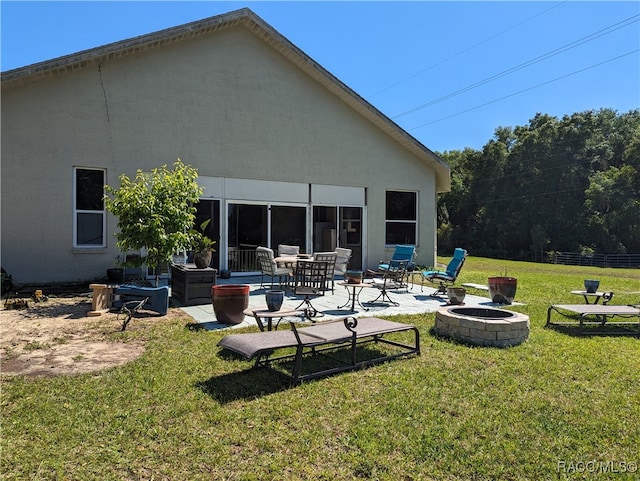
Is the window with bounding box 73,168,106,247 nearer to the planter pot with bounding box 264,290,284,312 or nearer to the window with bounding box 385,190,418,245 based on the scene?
the planter pot with bounding box 264,290,284,312

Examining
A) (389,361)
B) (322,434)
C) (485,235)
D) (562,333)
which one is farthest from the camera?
(485,235)

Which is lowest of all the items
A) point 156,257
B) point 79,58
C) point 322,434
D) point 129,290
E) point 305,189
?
point 322,434

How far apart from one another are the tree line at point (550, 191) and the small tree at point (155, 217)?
40.0 metres

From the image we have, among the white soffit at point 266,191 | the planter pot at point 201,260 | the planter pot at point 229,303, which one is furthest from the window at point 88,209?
the planter pot at point 229,303

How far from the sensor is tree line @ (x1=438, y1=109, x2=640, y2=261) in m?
39.9

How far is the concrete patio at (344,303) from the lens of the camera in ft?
24.6

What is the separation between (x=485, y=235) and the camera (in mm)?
47094

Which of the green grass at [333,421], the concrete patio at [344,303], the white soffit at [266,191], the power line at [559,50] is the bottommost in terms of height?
the green grass at [333,421]

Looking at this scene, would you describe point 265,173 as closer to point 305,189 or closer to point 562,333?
point 305,189

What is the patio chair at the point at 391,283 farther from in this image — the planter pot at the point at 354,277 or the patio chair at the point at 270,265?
the patio chair at the point at 270,265

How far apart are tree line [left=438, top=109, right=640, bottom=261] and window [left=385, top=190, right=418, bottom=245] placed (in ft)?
99.0

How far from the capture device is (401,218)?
1597 cm

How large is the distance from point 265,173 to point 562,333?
365 inches

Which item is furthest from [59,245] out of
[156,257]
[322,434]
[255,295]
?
[322,434]
